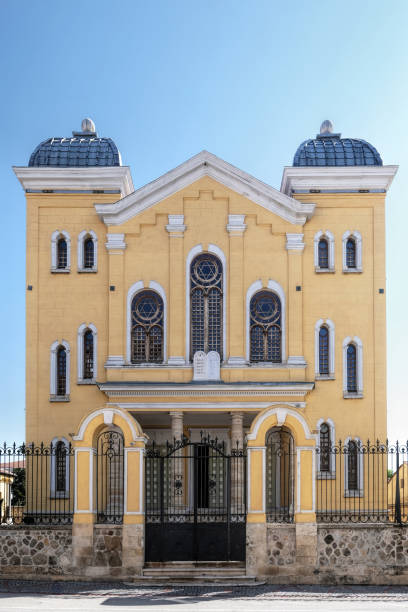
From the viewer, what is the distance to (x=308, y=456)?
73.6 feet

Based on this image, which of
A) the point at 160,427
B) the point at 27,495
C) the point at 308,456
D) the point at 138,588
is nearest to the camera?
the point at 138,588

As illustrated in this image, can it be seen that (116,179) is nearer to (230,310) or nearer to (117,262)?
(117,262)

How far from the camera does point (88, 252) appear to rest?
3281 cm

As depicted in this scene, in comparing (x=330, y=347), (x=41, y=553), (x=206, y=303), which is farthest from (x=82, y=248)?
(x=41, y=553)

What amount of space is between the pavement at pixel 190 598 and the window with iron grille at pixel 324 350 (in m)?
11.7

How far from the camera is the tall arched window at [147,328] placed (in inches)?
1247

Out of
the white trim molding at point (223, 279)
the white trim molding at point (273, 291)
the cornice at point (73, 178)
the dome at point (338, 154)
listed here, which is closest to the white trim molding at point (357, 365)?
the white trim molding at point (273, 291)

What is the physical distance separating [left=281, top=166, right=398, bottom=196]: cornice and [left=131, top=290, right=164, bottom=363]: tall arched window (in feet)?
22.2

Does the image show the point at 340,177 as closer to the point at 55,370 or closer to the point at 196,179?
the point at 196,179

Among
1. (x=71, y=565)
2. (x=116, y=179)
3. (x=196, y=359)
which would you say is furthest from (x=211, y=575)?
(x=116, y=179)

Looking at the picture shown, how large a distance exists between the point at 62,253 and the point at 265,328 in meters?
8.17

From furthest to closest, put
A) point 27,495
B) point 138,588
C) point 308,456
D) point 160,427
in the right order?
1. point 160,427
2. point 27,495
3. point 308,456
4. point 138,588

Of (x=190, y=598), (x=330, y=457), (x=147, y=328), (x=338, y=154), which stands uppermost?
(x=338, y=154)

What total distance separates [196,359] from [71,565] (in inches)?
424
